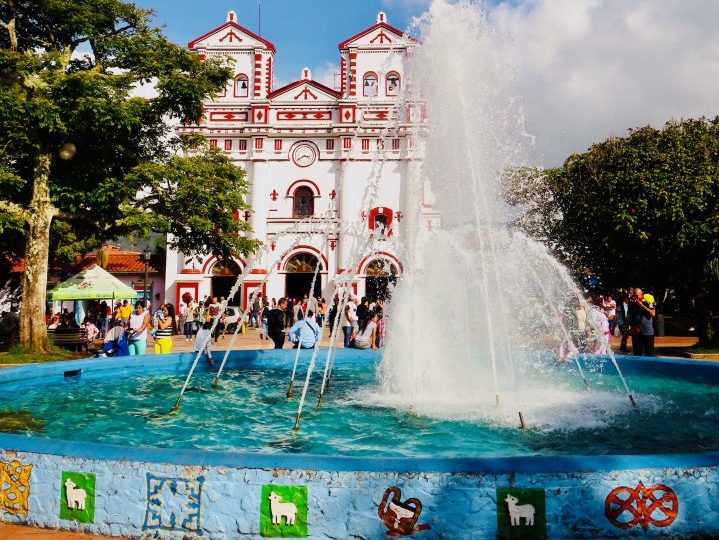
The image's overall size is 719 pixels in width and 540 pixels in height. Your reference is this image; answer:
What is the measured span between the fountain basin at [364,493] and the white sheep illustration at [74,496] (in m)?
0.02

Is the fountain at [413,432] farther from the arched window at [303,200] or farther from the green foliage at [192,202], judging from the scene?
the arched window at [303,200]

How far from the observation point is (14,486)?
12.7 ft

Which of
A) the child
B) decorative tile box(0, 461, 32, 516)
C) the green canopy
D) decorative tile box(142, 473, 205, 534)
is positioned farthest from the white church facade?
decorative tile box(142, 473, 205, 534)

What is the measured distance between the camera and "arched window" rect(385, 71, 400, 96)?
30.8 m

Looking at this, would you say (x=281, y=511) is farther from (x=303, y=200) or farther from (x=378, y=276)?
(x=303, y=200)

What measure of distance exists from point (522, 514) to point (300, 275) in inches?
1115

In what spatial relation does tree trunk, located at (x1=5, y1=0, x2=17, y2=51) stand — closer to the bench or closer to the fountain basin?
the bench

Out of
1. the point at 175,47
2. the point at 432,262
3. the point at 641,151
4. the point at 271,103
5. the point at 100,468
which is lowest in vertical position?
the point at 100,468

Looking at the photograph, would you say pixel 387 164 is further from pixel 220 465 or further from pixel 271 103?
pixel 220 465

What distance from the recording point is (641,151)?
1891cm

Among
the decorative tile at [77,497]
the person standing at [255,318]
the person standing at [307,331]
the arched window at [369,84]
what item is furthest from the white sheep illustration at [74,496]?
the arched window at [369,84]

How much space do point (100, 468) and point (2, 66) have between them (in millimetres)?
13809

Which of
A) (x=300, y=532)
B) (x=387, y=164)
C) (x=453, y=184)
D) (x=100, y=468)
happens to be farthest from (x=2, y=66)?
(x=387, y=164)

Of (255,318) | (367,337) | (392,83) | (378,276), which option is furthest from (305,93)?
(367,337)
